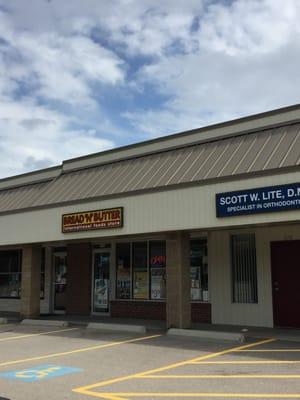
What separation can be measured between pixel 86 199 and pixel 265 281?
235 inches

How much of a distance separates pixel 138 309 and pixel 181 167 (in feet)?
20.1

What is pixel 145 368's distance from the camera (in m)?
9.77

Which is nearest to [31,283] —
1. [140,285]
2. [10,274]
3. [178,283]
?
[140,285]

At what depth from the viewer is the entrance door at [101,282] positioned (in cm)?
2014

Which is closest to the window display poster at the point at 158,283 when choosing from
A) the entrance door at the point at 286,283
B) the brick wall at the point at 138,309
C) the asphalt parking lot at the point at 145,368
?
the brick wall at the point at 138,309

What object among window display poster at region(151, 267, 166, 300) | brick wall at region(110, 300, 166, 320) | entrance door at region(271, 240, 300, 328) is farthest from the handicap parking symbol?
window display poster at region(151, 267, 166, 300)

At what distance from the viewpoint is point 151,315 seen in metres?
18.5

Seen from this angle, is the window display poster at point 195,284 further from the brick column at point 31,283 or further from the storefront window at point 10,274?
the storefront window at point 10,274

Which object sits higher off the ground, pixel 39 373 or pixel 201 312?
pixel 201 312

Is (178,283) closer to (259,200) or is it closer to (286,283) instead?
(286,283)

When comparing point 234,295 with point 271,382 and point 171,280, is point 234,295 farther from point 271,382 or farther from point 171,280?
point 271,382

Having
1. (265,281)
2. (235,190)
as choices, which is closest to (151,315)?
(265,281)

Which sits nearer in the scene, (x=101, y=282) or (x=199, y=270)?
(x=199, y=270)

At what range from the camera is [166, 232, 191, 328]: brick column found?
14.7m
